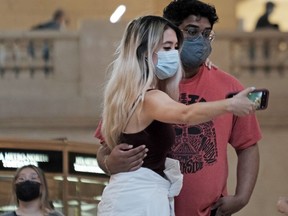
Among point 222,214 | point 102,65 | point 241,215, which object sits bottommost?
point 241,215

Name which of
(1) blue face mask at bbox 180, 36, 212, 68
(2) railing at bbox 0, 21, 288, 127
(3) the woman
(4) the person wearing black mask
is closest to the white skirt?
(3) the woman

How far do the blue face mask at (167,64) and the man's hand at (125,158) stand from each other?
1.11ft

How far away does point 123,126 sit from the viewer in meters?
5.85

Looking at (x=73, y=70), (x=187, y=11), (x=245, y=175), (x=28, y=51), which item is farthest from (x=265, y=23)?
(x=187, y=11)

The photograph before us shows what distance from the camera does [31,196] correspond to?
927 cm

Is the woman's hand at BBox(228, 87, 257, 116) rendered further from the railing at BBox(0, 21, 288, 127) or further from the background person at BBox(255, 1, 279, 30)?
the background person at BBox(255, 1, 279, 30)

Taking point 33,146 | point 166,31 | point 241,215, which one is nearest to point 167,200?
point 166,31

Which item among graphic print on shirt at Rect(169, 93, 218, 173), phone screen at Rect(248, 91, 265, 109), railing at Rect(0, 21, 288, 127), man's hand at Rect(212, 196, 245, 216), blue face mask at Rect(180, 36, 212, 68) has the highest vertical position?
blue face mask at Rect(180, 36, 212, 68)

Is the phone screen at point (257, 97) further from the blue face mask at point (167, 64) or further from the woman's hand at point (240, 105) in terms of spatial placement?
the blue face mask at point (167, 64)

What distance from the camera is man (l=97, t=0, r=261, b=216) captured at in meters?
6.33

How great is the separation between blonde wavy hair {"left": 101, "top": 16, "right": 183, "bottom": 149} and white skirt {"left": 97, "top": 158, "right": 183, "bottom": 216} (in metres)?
0.22

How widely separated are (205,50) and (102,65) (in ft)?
42.0

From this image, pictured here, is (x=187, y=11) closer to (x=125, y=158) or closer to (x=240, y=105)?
(x=125, y=158)

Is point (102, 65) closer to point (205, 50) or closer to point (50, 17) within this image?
point (50, 17)
